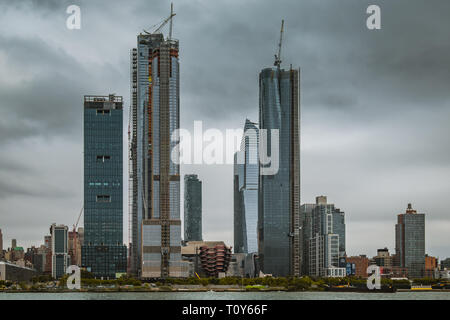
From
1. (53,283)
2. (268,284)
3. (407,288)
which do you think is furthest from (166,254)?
(407,288)

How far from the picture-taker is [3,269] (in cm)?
19225
